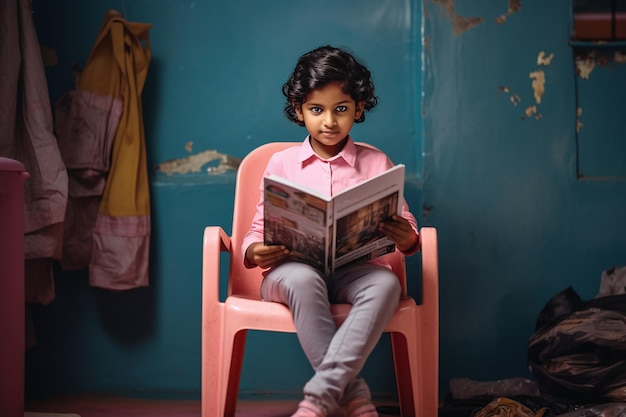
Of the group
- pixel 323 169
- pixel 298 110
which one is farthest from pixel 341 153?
pixel 298 110

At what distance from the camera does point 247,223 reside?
1951 mm

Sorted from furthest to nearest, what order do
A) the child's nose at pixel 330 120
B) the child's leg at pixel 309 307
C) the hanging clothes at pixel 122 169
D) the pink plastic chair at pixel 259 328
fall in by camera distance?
the hanging clothes at pixel 122 169
the child's nose at pixel 330 120
the pink plastic chair at pixel 259 328
the child's leg at pixel 309 307

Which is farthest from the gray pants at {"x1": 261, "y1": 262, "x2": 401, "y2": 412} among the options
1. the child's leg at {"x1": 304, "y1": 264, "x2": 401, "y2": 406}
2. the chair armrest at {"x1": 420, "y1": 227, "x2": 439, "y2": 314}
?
the chair armrest at {"x1": 420, "y1": 227, "x2": 439, "y2": 314}

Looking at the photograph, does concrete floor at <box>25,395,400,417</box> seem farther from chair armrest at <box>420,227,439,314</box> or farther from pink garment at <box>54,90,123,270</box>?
chair armrest at <box>420,227,439,314</box>

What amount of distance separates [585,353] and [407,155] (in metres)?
0.87

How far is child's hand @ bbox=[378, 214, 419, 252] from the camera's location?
5.24ft

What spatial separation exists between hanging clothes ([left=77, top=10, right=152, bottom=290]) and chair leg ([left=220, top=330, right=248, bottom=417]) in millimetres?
591

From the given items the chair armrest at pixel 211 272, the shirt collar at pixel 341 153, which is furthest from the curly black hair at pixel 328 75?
the chair armrest at pixel 211 272

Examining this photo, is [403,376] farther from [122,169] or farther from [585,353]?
[122,169]

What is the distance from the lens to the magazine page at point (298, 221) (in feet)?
4.77

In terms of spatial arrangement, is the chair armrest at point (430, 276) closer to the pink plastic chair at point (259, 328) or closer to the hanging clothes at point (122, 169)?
the pink plastic chair at point (259, 328)

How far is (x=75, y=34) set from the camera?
234cm

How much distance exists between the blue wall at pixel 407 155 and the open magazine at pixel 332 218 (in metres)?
0.70

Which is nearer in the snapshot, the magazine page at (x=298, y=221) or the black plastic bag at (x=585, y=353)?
the magazine page at (x=298, y=221)
